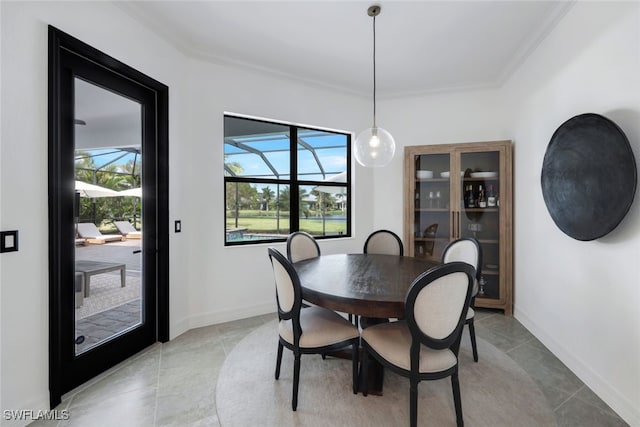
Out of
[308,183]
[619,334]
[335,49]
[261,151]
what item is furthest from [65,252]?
[619,334]

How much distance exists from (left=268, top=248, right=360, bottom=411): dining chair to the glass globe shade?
119 cm

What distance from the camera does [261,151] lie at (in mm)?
3477

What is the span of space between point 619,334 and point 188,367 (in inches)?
116

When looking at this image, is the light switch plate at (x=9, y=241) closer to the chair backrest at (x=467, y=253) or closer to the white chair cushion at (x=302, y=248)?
the white chair cushion at (x=302, y=248)

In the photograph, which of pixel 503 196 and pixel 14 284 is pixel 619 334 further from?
pixel 14 284

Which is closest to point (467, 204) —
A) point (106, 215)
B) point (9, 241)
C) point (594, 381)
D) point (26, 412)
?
point (594, 381)

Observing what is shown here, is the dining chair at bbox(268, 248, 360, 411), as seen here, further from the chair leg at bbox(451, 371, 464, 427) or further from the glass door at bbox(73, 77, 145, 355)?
the glass door at bbox(73, 77, 145, 355)

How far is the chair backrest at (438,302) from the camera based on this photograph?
1.43 metres

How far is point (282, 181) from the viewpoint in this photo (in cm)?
358

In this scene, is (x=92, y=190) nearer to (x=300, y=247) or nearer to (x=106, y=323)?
(x=106, y=323)

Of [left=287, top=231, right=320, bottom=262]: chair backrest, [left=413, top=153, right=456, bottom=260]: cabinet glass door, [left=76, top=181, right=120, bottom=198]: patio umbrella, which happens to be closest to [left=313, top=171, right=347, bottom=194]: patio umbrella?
[left=413, top=153, right=456, bottom=260]: cabinet glass door

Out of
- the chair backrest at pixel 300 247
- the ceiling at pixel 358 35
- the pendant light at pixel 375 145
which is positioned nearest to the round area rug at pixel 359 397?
the chair backrest at pixel 300 247

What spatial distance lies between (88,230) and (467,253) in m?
2.98

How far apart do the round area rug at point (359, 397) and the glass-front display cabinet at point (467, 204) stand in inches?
49.1
